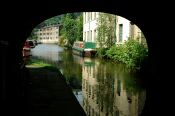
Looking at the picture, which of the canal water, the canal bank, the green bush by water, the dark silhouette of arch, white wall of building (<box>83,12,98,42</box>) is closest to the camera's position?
the canal bank

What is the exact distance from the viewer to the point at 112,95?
15766 mm

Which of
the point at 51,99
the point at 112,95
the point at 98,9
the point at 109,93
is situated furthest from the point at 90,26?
the point at 51,99

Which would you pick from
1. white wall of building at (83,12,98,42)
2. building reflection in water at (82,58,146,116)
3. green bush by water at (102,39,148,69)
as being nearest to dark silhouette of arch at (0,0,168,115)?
building reflection in water at (82,58,146,116)

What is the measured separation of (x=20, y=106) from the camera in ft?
37.2

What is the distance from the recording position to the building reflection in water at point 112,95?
12.6 metres

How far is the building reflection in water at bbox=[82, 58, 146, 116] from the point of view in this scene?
41.4ft

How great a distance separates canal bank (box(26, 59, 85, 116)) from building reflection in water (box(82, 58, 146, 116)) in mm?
666

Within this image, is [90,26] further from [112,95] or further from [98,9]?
[112,95]

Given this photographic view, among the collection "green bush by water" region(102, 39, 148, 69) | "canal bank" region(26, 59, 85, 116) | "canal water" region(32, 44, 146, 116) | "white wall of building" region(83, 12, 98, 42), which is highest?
"white wall of building" region(83, 12, 98, 42)

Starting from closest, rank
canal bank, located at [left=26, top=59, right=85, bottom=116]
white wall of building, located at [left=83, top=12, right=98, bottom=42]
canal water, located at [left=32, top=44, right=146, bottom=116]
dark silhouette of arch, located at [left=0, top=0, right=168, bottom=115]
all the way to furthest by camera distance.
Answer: canal bank, located at [left=26, top=59, right=85, bottom=116], dark silhouette of arch, located at [left=0, top=0, right=168, bottom=115], canal water, located at [left=32, top=44, right=146, bottom=116], white wall of building, located at [left=83, top=12, right=98, bottom=42]

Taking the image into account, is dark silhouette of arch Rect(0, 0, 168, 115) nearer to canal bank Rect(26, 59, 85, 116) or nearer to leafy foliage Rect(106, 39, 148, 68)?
canal bank Rect(26, 59, 85, 116)

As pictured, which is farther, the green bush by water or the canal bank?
the green bush by water

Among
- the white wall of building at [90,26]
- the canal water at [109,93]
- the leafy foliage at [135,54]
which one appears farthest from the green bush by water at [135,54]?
the white wall of building at [90,26]

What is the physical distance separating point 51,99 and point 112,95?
361 cm
